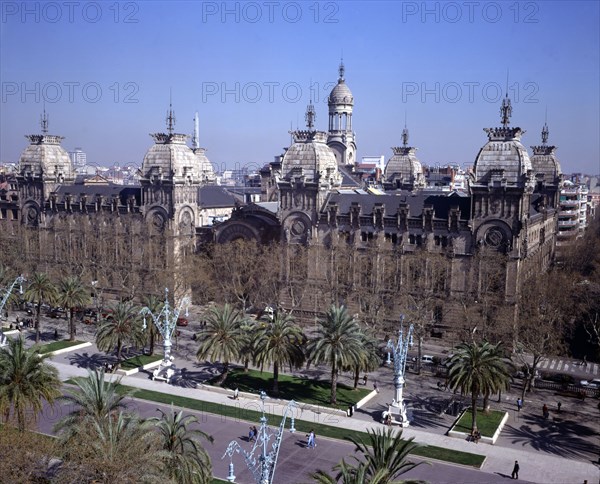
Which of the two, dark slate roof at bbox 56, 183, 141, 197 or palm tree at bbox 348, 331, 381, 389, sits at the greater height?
dark slate roof at bbox 56, 183, 141, 197

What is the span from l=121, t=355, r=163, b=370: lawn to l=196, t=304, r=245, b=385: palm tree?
11.7m

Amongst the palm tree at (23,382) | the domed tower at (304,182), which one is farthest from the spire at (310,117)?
the palm tree at (23,382)

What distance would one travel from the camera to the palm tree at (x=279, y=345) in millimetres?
54969

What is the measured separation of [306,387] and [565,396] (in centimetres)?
2399

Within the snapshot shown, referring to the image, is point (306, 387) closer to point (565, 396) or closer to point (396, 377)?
point (396, 377)

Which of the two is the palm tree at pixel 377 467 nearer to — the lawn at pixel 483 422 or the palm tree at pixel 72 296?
the lawn at pixel 483 422

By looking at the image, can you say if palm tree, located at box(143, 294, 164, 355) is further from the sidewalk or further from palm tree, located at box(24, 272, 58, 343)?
palm tree, located at box(24, 272, 58, 343)

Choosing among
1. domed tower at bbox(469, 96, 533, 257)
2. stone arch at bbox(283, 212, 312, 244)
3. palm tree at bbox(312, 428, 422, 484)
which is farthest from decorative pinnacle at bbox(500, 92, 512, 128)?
palm tree at bbox(312, 428, 422, 484)

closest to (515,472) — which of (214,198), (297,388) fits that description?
(297,388)

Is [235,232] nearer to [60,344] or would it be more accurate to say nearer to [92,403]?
[60,344]

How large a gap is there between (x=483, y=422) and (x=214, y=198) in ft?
222

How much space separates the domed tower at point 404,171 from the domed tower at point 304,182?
36983 mm

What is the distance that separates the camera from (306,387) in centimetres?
6094

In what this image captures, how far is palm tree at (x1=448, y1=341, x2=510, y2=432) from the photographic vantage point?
49.1m
